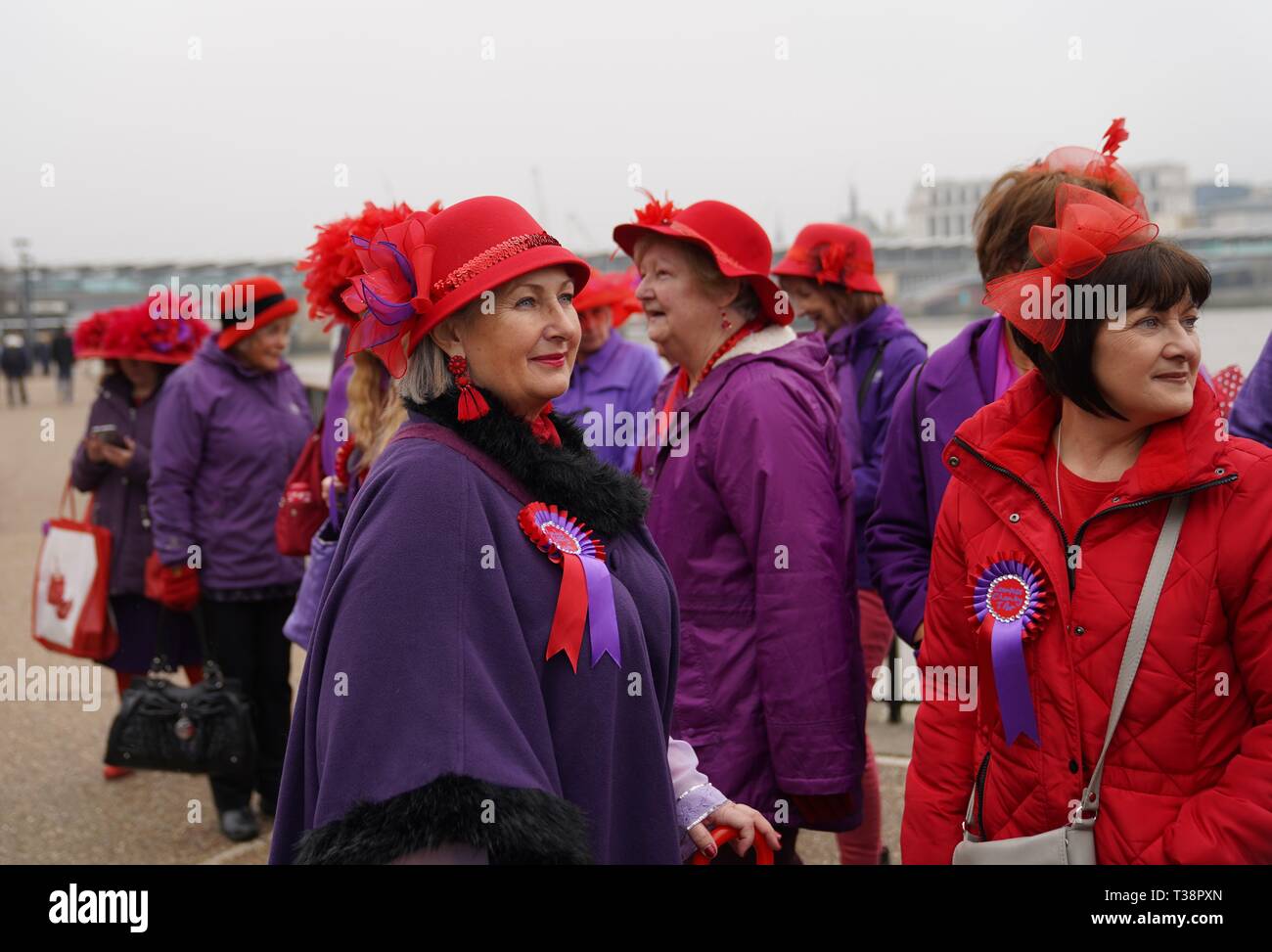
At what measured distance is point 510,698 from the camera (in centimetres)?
196

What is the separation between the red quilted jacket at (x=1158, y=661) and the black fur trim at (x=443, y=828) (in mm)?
995

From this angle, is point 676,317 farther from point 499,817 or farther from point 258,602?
point 258,602

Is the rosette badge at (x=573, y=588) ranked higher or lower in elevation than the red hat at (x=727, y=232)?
lower

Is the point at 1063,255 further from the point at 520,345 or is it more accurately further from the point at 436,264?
the point at 436,264

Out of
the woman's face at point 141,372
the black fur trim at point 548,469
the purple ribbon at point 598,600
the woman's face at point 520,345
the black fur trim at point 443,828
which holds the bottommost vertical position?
the black fur trim at point 443,828

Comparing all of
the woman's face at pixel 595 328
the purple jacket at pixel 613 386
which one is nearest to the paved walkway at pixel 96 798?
the purple jacket at pixel 613 386

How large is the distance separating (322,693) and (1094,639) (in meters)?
1.34

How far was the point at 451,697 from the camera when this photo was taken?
73.9 inches

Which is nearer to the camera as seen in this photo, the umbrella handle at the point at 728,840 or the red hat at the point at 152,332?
the umbrella handle at the point at 728,840

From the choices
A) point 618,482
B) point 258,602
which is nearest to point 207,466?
point 258,602

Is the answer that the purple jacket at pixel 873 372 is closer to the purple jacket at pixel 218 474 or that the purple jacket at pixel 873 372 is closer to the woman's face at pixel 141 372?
the purple jacket at pixel 218 474

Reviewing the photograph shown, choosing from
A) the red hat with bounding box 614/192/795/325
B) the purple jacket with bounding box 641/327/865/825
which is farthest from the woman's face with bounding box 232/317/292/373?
the purple jacket with bounding box 641/327/865/825

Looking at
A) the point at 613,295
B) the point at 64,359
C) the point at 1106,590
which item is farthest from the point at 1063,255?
the point at 64,359

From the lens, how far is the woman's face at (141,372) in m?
6.02
